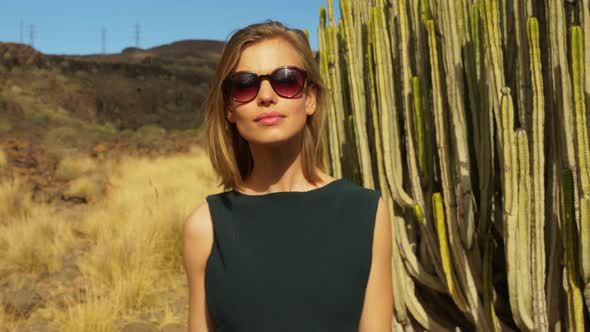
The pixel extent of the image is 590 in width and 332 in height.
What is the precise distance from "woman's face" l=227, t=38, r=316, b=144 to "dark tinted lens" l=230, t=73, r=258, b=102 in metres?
0.02

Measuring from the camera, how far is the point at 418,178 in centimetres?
295

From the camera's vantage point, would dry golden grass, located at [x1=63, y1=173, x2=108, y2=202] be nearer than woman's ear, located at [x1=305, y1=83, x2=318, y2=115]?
No

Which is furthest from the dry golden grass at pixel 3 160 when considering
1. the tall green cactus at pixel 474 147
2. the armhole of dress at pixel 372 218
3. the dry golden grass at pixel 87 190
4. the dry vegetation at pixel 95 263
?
the armhole of dress at pixel 372 218

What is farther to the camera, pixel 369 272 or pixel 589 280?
pixel 589 280

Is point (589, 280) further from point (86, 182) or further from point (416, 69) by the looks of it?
point (86, 182)

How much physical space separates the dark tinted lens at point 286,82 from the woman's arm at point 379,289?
0.43m

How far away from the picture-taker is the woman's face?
1629mm

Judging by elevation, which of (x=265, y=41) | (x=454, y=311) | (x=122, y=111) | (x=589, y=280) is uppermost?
(x=122, y=111)

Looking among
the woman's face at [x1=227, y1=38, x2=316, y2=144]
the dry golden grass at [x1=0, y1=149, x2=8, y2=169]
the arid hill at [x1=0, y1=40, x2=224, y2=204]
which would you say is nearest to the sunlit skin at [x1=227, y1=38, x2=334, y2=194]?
the woman's face at [x1=227, y1=38, x2=316, y2=144]

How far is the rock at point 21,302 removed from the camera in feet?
15.2

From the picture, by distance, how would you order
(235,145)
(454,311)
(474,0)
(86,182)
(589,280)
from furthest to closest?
1. (86,182)
2. (454,311)
3. (474,0)
4. (589,280)
5. (235,145)

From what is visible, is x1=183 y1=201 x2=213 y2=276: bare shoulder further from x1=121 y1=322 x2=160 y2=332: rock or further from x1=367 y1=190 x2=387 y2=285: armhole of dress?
x1=121 y1=322 x2=160 y2=332: rock

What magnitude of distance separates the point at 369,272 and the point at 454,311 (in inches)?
70.7

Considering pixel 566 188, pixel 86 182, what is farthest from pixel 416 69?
pixel 86 182
